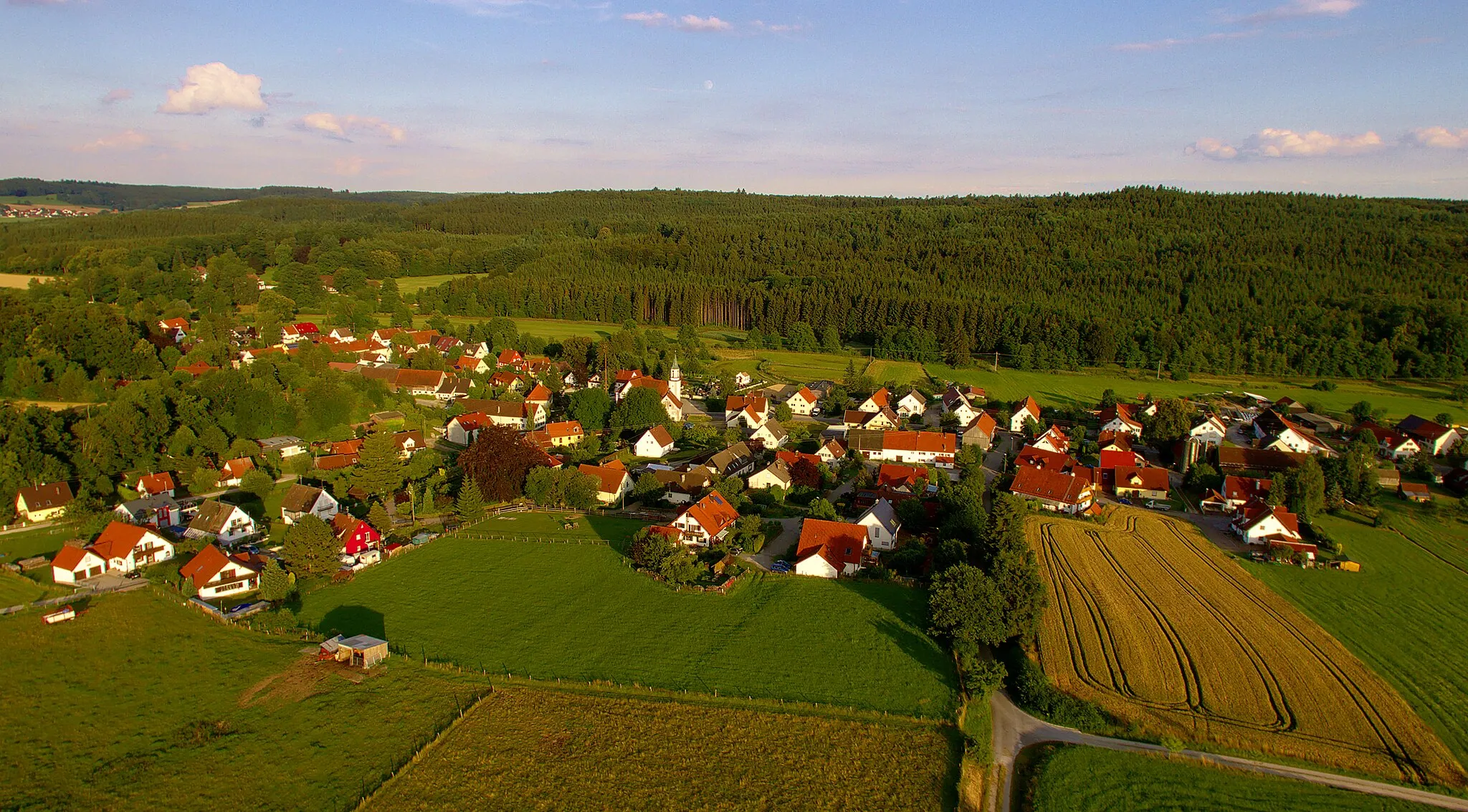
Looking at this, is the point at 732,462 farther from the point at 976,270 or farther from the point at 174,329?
the point at 976,270

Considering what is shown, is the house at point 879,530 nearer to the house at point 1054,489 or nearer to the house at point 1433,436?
the house at point 1054,489

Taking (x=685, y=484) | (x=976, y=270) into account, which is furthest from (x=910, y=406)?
(x=976, y=270)

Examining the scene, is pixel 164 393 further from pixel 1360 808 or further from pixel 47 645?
pixel 1360 808

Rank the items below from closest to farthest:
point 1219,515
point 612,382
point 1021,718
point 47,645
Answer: point 1021,718 → point 47,645 → point 1219,515 → point 612,382

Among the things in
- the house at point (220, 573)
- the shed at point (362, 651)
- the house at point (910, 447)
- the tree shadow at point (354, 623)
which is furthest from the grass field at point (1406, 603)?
the house at point (220, 573)

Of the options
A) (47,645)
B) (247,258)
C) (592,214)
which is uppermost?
(592,214)

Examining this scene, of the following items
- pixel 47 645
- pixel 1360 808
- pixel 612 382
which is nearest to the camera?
pixel 1360 808

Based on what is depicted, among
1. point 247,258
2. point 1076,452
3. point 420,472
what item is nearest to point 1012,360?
point 1076,452

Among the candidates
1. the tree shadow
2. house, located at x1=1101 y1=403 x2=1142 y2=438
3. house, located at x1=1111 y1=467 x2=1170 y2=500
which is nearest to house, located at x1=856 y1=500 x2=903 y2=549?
house, located at x1=1111 y1=467 x2=1170 y2=500
